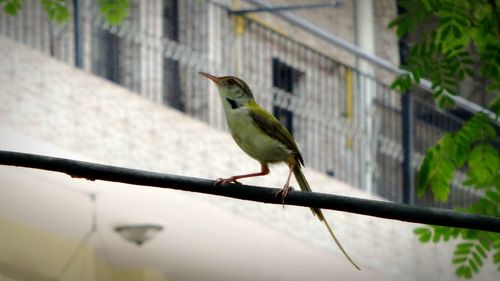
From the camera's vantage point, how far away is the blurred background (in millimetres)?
15812

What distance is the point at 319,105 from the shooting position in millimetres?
21156

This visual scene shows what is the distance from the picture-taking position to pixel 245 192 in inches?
250

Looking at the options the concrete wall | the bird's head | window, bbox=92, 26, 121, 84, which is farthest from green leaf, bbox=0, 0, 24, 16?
the bird's head

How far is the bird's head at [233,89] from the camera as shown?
8.23 metres

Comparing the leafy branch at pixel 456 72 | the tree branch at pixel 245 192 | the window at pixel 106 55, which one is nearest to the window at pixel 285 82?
the window at pixel 106 55

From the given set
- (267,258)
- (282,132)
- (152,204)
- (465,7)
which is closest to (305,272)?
(267,258)

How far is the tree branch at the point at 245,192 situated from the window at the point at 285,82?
13.6 meters

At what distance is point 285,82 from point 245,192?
51.7 feet

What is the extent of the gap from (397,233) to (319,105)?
2.24 m

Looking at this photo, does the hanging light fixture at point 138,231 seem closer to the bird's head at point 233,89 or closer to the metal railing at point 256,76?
the metal railing at point 256,76

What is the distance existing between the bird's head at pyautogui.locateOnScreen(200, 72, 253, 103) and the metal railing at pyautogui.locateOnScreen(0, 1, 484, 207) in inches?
305

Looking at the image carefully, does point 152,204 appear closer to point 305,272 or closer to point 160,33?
point 160,33

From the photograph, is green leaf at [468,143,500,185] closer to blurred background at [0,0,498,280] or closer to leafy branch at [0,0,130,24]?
leafy branch at [0,0,130,24]

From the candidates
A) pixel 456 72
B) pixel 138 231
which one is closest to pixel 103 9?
pixel 456 72
